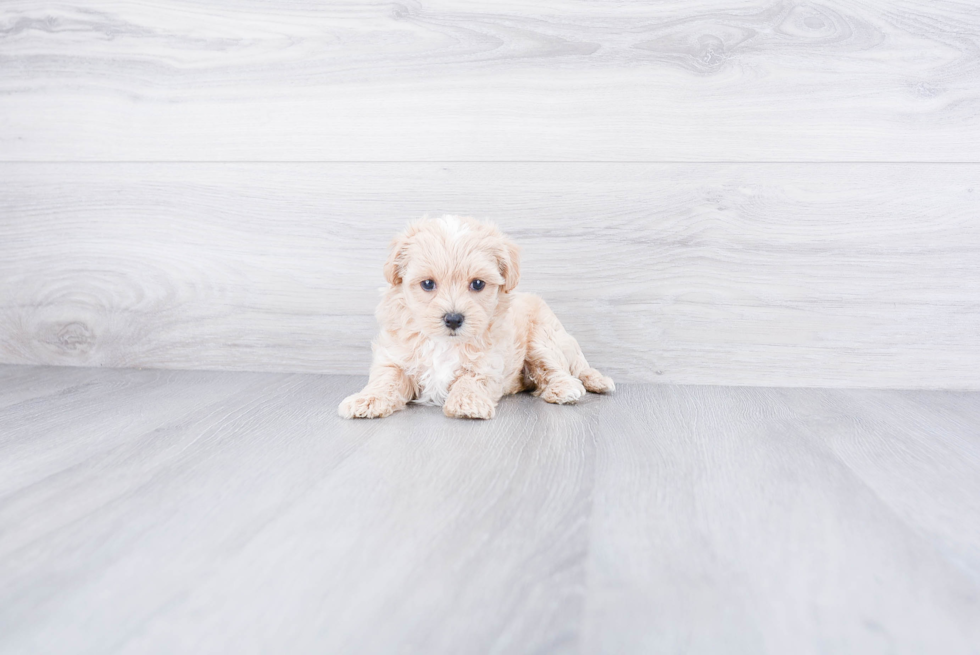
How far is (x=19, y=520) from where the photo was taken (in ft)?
2.96

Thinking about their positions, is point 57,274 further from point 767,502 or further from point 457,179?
point 767,502

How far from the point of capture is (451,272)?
4.79 feet

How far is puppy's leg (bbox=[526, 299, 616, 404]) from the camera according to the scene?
1646 millimetres

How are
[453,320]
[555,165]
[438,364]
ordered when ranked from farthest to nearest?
[555,165] < [438,364] < [453,320]

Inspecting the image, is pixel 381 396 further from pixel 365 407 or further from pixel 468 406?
pixel 468 406

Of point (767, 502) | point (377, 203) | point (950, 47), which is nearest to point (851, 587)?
point (767, 502)

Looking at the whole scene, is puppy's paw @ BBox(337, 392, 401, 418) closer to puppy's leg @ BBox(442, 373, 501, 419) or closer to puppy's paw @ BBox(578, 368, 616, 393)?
puppy's leg @ BBox(442, 373, 501, 419)

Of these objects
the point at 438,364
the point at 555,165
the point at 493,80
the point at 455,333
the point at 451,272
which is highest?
the point at 493,80

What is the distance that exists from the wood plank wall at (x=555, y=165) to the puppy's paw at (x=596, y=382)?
0.47 feet

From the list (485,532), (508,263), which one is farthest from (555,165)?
(485,532)

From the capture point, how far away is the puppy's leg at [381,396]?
58.0 inches

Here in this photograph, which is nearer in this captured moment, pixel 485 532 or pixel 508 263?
pixel 485 532

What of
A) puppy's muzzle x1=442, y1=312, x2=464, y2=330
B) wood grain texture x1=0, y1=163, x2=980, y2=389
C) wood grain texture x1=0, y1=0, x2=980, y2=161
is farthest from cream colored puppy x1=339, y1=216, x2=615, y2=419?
wood grain texture x1=0, y1=0, x2=980, y2=161

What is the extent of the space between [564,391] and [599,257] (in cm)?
46
